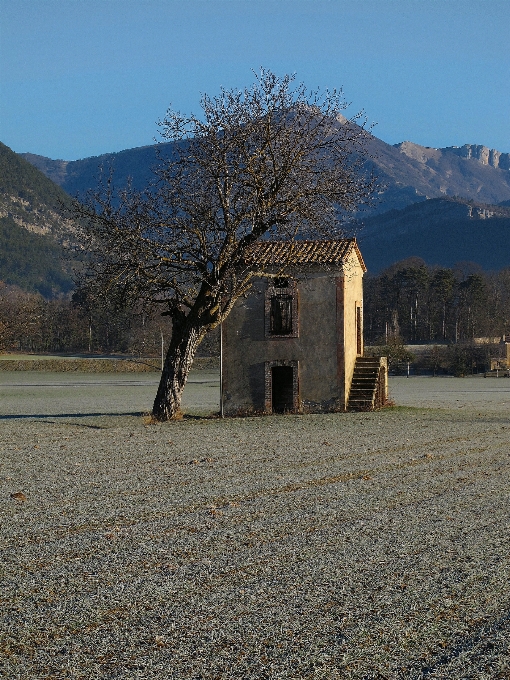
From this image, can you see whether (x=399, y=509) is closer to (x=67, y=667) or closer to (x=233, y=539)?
(x=233, y=539)

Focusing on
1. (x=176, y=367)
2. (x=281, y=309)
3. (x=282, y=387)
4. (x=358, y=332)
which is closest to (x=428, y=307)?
(x=358, y=332)

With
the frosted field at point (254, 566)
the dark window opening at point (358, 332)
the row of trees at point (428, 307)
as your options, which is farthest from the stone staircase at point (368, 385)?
the row of trees at point (428, 307)

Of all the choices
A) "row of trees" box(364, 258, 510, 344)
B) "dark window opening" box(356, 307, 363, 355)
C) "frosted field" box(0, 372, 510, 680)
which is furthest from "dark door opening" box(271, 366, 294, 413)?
"row of trees" box(364, 258, 510, 344)

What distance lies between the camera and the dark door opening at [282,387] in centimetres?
3379

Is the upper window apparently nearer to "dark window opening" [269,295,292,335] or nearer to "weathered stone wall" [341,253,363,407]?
"dark window opening" [269,295,292,335]

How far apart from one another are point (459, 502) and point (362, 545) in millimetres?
3459

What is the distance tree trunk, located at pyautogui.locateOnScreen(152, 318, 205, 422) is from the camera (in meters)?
27.3

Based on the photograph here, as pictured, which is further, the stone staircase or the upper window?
the stone staircase

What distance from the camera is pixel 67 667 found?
5891mm

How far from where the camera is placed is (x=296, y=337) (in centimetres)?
3200

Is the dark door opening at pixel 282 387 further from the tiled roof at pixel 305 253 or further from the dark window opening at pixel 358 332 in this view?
the tiled roof at pixel 305 253

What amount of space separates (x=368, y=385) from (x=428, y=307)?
86476mm

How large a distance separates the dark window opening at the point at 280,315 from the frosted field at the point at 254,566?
567 inches

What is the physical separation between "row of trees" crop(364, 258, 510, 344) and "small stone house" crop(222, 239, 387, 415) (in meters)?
81.5
